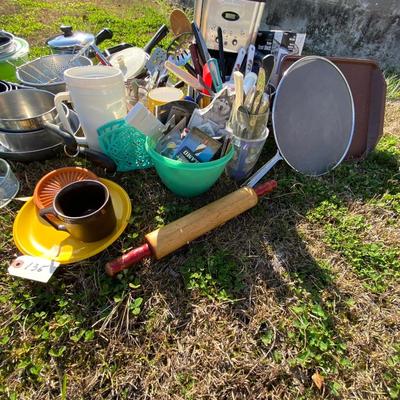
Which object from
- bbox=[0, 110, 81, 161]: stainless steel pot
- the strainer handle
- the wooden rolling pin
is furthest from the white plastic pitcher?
the wooden rolling pin

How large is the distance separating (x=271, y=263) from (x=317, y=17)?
3.72m

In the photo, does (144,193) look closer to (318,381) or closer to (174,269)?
(174,269)

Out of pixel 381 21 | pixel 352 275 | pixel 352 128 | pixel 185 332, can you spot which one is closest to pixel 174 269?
pixel 185 332

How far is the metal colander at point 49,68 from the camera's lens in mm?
1391

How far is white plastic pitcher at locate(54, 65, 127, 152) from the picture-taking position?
1.00m

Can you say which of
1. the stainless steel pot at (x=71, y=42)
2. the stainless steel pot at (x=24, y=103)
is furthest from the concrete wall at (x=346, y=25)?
the stainless steel pot at (x=24, y=103)

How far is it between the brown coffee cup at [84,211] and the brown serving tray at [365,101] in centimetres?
118

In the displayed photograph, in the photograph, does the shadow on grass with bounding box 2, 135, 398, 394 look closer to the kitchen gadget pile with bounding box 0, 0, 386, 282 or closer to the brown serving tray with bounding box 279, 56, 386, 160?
the kitchen gadget pile with bounding box 0, 0, 386, 282

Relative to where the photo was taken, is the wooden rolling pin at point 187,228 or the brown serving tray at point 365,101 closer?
the wooden rolling pin at point 187,228

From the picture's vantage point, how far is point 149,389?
2.51ft

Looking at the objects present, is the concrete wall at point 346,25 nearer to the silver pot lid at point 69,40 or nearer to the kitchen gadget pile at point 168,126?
the kitchen gadget pile at point 168,126

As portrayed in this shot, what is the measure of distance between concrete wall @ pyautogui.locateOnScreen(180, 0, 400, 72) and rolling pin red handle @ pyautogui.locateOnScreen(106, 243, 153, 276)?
365 centimetres

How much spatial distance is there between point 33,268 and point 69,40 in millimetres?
1322

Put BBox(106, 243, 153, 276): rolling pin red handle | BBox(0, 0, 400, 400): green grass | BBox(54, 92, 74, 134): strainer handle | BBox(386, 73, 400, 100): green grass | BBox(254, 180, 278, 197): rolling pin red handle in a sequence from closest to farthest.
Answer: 1. BBox(0, 0, 400, 400): green grass
2. BBox(106, 243, 153, 276): rolling pin red handle
3. BBox(54, 92, 74, 134): strainer handle
4. BBox(254, 180, 278, 197): rolling pin red handle
5. BBox(386, 73, 400, 100): green grass
